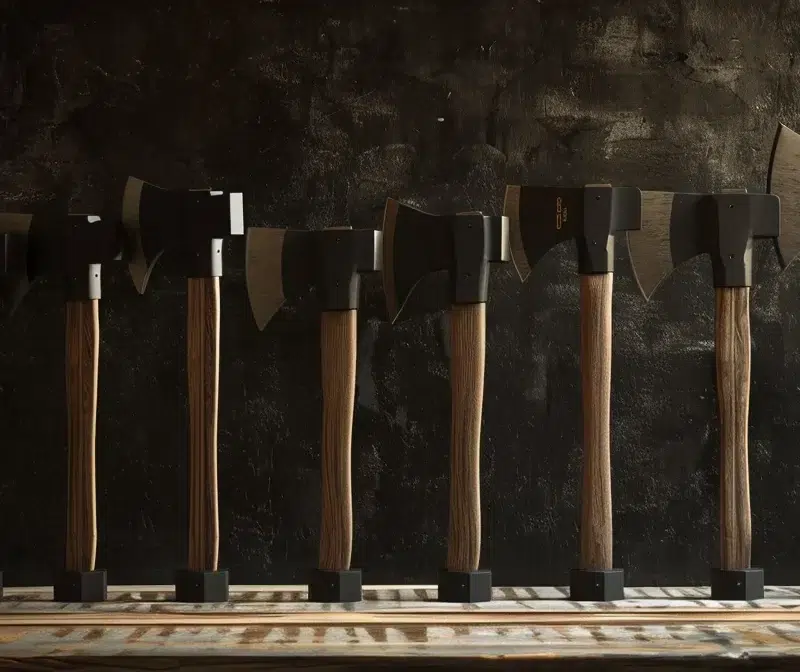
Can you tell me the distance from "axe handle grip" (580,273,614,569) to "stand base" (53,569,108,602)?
0.79m

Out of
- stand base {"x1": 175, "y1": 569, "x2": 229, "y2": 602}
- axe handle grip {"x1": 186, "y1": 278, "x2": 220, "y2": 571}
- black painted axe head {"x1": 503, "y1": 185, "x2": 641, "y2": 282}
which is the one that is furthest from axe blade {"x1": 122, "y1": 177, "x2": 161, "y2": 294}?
black painted axe head {"x1": 503, "y1": 185, "x2": 641, "y2": 282}

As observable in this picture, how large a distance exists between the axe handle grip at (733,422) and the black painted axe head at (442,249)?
0.38 m

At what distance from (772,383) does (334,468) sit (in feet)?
2.96

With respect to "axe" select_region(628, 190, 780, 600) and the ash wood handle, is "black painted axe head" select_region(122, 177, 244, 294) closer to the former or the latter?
the ash wood handle

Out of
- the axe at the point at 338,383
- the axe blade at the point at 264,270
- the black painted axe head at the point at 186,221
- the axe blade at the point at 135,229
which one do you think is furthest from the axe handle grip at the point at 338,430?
the axe blade at the point at 135,229

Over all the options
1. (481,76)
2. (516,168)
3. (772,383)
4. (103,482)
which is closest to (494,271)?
(516,168)

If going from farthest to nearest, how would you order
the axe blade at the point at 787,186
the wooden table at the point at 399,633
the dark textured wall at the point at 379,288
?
the dark textured wall at the point at 379,288 < the axe blade at the point at 787,186 < the wooden table at the point at 399,633

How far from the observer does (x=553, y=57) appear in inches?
85.4

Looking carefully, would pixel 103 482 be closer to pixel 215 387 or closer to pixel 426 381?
pixel 215 387

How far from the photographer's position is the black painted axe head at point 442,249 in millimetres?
1772

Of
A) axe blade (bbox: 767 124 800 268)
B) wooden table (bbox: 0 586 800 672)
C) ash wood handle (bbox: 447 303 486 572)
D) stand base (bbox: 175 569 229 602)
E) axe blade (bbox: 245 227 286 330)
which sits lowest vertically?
wooden table (bbox: 0 586 800 672)

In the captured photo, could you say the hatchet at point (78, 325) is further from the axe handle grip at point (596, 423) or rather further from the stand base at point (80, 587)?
the axe handle grip at point (596, 423)

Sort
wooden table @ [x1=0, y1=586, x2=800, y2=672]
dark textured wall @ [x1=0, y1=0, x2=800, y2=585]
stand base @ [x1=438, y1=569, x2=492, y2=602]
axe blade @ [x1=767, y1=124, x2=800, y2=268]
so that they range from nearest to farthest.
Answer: wooden table @ [x1=0, y1=586, x2=800, y2=672]
stand base @ [x1=438, y1=569, x2=492, y2=602]
axe blade @ [x1=767, y1=124, x2=800, y2=268]
dark textured wall @ [x1=0, y1=0, x2=800, y2=585]

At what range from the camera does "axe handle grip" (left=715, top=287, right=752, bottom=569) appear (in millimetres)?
1802
